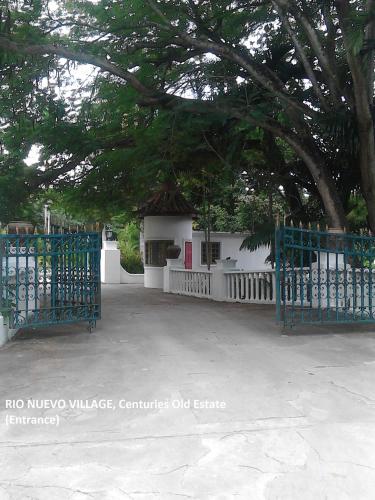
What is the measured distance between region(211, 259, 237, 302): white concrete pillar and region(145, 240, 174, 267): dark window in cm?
604

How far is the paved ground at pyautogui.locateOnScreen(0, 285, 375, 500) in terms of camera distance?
333 cm

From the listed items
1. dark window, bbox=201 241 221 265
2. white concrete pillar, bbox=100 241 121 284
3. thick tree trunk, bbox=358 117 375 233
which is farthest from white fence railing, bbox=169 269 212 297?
white concrete pillar, bbox=100 241 121 284

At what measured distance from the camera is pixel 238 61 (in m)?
10.4

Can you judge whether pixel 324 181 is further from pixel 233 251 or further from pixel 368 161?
pixel 233 251

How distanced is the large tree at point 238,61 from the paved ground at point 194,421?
15.2ft

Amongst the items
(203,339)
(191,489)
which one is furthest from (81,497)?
(203,339)

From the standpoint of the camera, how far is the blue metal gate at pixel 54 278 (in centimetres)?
783

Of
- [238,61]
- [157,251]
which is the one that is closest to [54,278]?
[238,61]

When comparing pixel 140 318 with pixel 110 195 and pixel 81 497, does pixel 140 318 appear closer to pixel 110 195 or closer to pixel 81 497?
pixel 110 195

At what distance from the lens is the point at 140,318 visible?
11156 millimetres

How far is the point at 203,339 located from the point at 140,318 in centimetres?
303

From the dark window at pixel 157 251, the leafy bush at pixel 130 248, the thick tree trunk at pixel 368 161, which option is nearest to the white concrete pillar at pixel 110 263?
the leafy bush at pixel 130 248

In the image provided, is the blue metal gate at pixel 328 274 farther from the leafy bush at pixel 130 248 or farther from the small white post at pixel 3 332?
the leafy bush at pixel 130 248

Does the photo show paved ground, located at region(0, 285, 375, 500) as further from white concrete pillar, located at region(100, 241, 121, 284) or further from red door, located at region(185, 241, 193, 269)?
white concrete pillar, located at region(100, 241, 121, 284)
